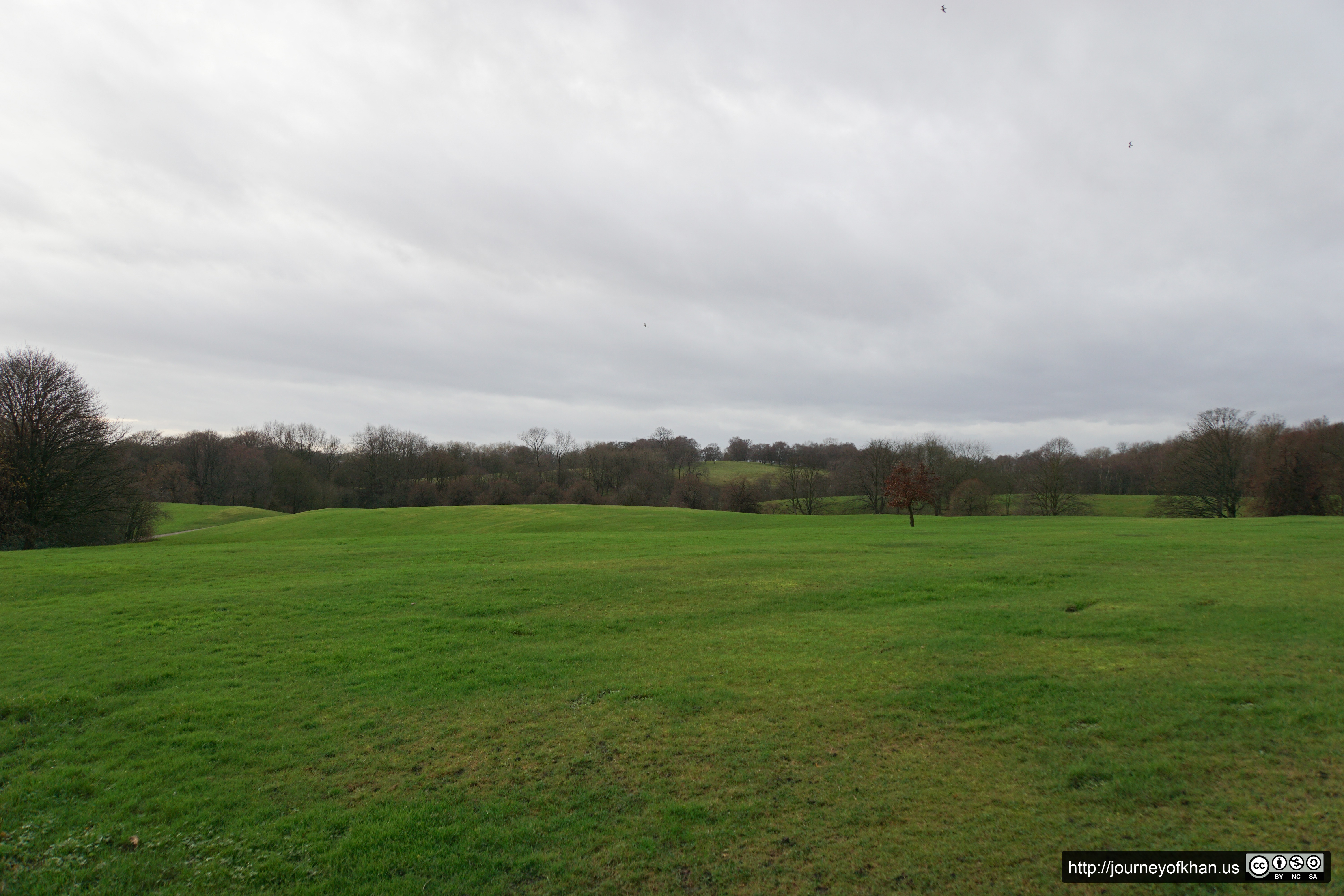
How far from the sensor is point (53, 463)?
111ft

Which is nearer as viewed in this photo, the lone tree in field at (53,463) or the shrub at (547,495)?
the lone tree in field at (53,463)

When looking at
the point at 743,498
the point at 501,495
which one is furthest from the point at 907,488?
the point at 501,495

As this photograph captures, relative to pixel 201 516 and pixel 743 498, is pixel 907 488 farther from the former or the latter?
pixel 201 516

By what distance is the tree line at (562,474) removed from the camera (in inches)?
1345

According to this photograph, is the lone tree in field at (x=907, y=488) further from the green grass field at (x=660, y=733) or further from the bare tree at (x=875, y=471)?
the bare tree at (x=875, y=471)

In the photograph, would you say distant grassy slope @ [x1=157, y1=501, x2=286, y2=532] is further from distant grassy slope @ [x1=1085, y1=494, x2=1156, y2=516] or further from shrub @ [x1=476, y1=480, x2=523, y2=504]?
distant grassy slope @ [x1=1085, y1=494, x2=1156, y2=516]

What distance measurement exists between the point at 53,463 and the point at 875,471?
8164 centimetres

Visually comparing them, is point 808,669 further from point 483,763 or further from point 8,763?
point 8,763

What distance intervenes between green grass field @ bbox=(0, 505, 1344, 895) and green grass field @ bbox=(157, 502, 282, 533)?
53179 mm

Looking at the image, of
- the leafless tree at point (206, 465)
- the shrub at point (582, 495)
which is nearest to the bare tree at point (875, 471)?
the shrub at point (582, 495)

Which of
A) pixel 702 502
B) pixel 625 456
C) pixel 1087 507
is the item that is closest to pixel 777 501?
pixel 702 502

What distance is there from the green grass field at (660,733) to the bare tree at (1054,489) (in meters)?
61.6

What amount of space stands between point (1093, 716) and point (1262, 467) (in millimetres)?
71132

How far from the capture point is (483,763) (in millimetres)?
6578
